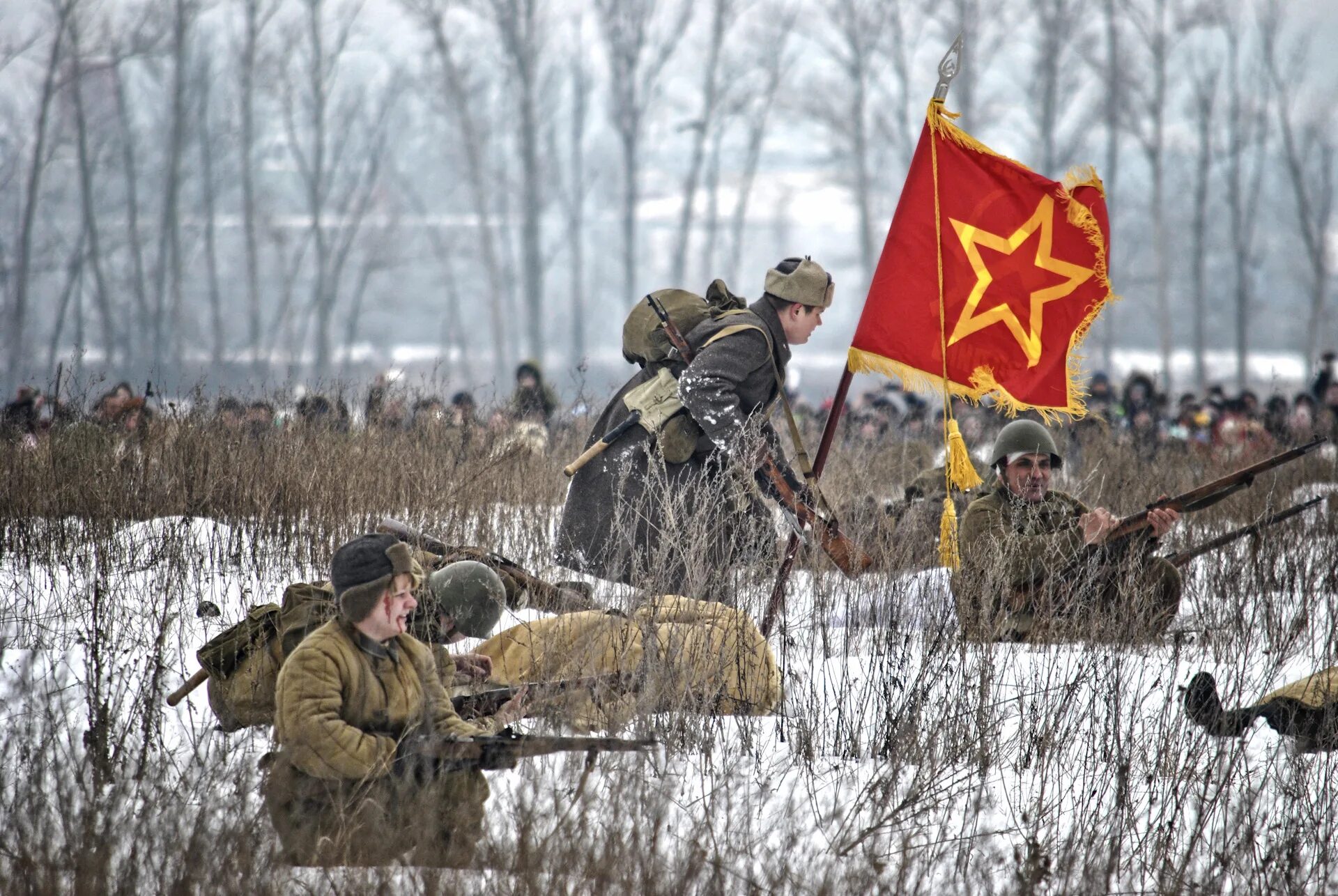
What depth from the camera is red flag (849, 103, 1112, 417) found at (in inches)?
208

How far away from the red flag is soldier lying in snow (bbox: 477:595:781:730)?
1.44 metres

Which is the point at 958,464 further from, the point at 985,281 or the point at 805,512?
the point at 985,281

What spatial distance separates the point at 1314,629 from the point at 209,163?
99.6 feet

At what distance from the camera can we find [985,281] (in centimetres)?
529

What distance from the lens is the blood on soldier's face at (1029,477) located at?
18.0ft

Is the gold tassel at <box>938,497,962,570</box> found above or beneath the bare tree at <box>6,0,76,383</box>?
beneath

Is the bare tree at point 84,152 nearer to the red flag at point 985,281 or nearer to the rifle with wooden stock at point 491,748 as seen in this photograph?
the red flag at point 985,281

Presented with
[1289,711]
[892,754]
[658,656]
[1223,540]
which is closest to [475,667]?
[658,656]

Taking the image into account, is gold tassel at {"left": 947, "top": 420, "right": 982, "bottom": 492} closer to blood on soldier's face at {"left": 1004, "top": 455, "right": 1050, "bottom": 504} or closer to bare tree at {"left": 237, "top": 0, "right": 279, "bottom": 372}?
blood on soldier's face at {"left": 1004, "top": 455, "right": 1050, "bottom": 504}

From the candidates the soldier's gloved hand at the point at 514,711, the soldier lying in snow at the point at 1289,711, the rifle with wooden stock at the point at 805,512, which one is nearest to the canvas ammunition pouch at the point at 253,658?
the soldier's gloved hand at the point at 514,711

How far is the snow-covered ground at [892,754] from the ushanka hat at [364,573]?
0.40m

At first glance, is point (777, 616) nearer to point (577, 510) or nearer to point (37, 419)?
point (577, 510)

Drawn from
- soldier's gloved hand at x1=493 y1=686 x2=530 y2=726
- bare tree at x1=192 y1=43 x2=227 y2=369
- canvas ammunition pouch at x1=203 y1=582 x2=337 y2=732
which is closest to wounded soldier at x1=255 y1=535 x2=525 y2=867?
soldier's gloved hand at x1=493 y1=686 x2=530 y2=726

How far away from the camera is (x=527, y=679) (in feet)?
13.7
